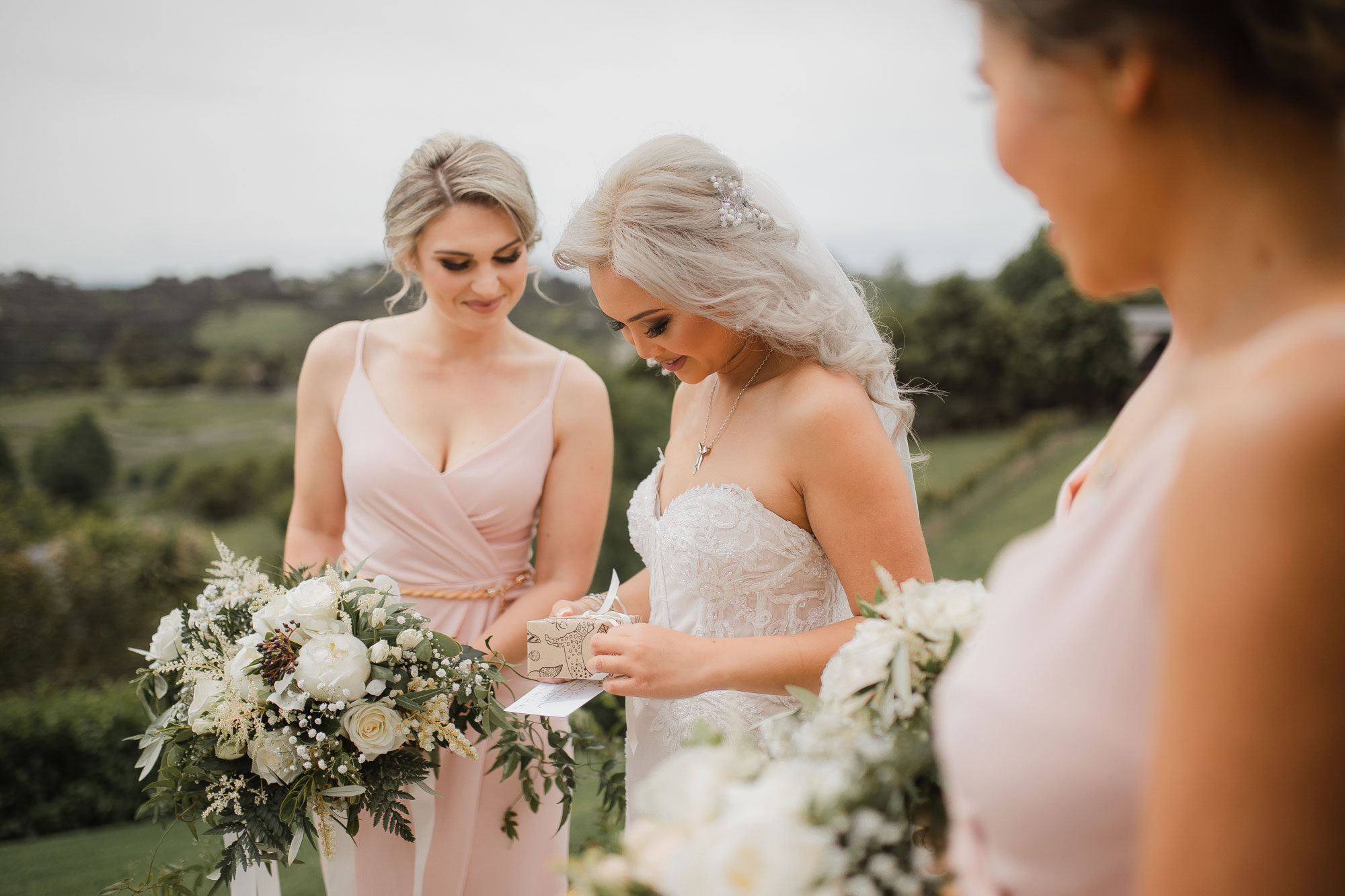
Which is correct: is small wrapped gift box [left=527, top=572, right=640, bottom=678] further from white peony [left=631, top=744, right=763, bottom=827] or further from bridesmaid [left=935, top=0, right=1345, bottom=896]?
bridesmaid [left=935, top=0, right=1345, bottom=896]

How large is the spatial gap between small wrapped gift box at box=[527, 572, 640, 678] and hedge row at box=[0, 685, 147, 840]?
5.20 metres

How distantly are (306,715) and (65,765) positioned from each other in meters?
5.47

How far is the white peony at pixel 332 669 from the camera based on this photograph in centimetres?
217

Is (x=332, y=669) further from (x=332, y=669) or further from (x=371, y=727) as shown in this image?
(x=371, y=727)

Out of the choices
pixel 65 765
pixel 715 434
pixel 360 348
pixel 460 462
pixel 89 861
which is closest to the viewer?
pixel 715 434

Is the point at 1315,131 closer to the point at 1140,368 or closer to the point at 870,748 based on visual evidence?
the point at 870,748

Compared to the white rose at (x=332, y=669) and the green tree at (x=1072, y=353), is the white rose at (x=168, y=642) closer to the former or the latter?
the white rose at (x=332, y=669)

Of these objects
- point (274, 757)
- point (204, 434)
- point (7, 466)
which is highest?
point (274, 757)

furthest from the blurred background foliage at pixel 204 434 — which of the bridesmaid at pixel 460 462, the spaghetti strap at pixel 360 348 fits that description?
the spaghetti strap at pixel 360 348

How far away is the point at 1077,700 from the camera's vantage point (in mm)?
934

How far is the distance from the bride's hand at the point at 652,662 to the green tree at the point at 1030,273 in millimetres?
8354

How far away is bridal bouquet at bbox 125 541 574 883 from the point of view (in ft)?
7.18

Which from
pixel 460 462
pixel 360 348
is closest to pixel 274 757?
pixel 460 462

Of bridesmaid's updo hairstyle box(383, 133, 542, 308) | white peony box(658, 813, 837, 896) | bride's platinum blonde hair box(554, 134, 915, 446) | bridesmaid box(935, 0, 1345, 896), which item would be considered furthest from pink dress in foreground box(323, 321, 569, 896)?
bridesmaid box(935, 0, 1345, 896)
